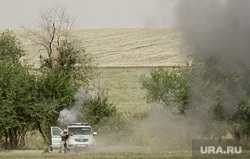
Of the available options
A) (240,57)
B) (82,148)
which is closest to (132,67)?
(82,148)

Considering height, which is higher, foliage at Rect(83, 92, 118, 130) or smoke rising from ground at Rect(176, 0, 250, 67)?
smoke rising from ground at Rect(176, 0, 250, 67)

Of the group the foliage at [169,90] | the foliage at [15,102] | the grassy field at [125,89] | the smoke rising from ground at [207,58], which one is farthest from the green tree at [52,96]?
the smoke rising from ground at [207,58]

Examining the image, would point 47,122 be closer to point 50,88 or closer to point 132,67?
point 50,88

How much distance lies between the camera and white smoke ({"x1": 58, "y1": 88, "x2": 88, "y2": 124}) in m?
43.0

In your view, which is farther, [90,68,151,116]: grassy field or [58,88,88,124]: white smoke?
[90,68,151,116]: grassy field

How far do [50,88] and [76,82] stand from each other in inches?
267

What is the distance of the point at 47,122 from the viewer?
43.2 meters

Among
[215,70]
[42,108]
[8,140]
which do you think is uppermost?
A: [215,70]

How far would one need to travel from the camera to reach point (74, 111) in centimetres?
4394

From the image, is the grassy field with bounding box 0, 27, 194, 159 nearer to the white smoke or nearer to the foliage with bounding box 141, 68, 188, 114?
the white smoke

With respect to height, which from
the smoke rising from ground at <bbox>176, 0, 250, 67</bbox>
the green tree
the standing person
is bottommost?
the standing person

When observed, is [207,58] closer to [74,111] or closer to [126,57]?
[74,111]

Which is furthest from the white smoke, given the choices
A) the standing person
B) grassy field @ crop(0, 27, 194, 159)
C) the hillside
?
the standing person

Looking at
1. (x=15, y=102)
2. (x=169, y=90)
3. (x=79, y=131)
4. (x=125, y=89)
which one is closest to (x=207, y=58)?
(x=169, y=90)
